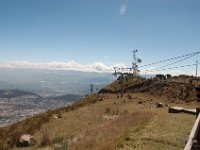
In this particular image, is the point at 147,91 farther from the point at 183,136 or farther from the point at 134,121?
the point at 183,136

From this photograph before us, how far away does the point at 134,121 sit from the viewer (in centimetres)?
2108

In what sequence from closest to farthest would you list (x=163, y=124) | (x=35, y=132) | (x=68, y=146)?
(x=68, y=146) < (x=163, y=124) < (x=35, y=132)

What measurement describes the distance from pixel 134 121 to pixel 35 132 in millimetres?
11469

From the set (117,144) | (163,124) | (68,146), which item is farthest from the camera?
(163,124)

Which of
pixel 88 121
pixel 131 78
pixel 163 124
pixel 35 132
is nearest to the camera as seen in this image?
pixel 163 124

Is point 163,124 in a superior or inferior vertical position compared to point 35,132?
superior

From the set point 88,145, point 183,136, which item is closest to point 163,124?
point 183,136

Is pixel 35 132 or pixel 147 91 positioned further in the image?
pixel 147 91

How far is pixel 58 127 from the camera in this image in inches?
1166

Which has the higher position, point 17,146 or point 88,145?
point 88,145

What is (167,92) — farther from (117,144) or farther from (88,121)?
(117,144)

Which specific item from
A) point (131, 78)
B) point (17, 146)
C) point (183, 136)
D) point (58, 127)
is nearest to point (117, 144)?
point (183, 136)

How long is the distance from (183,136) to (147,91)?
43396 mm

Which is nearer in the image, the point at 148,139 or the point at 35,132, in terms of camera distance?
the point at 148,139
